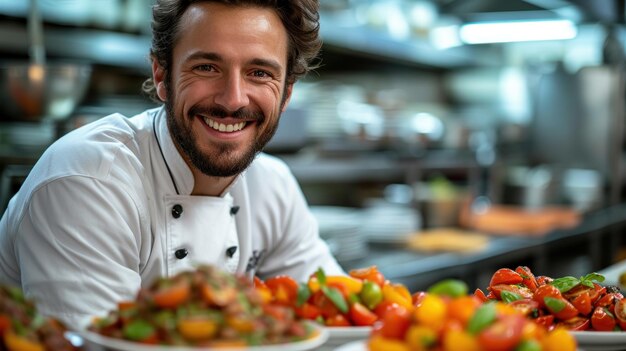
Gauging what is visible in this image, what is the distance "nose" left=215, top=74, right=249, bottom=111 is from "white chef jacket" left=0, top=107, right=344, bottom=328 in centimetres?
23

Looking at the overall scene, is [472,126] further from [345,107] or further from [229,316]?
[229,316]

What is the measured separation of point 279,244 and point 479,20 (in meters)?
4.01

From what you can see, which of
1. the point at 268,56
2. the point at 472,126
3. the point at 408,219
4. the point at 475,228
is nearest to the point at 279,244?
the point at 268,56

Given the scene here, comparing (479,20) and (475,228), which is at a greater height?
(479,20)

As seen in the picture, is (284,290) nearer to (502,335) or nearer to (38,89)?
(502,335)

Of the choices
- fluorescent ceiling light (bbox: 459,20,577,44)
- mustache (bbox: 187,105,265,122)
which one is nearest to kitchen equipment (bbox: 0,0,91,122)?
mustache (bbox: 187,105,265,122)

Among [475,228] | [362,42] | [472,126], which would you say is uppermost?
[362,42]

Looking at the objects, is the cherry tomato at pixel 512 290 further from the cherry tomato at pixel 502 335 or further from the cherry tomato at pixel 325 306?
the cherry tomato at pixel 502 335

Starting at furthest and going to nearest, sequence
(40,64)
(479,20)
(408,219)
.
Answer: (479,20) < (408,219) < (40,64)

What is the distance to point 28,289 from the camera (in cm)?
161

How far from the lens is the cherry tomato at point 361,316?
1.28 meters

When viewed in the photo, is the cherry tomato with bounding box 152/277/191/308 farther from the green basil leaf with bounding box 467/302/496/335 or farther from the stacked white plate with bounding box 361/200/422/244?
the stacked white plate with bounding box 361/200/422/244

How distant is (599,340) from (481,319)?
1.66ft

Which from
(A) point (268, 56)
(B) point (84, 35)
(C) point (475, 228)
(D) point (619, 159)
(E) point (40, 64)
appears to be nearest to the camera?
(A) point (268, 56)
